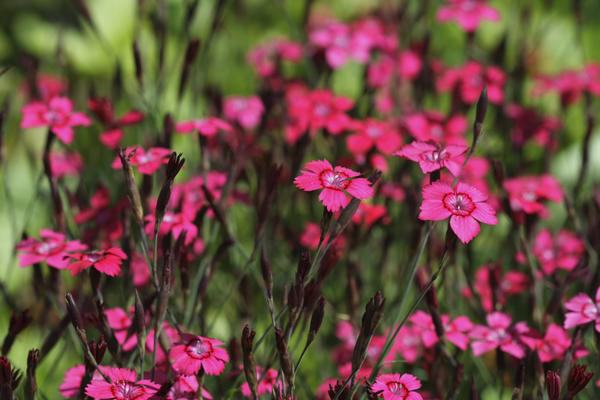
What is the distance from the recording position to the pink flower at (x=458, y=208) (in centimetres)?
111

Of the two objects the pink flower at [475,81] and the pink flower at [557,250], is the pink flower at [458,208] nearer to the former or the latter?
the pink flower at [557,250]

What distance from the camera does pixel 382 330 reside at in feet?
5.95

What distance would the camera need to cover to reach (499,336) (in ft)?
4.65

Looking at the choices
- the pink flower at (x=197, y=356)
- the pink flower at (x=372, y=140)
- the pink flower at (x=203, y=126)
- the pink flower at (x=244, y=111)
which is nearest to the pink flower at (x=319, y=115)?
the pink flower at (x=372, y=140)

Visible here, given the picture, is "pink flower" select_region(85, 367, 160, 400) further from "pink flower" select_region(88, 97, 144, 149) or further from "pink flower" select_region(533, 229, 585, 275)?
"pink flower" select_region(533, 229, 585, 275)

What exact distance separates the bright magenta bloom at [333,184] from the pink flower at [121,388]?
0.42 meters

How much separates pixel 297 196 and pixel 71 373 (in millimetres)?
1210

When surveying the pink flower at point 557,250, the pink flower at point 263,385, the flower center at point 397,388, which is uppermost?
the flower center at point 397,388

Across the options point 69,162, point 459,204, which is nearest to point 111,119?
point 69,162

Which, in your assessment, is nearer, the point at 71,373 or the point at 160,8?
the point at 71,373

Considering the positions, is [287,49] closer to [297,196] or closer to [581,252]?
[297,196]

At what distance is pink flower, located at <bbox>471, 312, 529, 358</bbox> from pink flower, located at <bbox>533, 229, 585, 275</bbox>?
35 centimetres

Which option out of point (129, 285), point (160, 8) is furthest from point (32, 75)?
point (129, 285)

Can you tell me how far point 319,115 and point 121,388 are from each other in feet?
3.56
